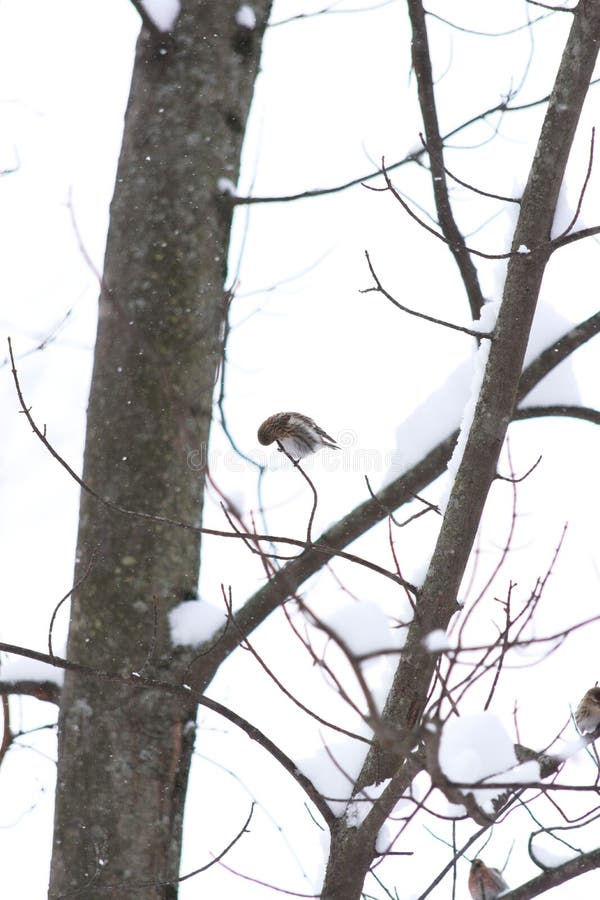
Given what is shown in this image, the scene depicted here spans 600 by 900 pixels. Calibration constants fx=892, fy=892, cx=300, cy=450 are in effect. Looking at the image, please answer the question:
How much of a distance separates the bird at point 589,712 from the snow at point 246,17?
2.34 metres

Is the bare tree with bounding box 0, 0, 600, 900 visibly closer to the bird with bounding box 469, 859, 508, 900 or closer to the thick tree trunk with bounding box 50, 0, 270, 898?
the thick tree trunk with bounding box 50, 0, 270, 898

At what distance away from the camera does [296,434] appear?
3941 millimetres

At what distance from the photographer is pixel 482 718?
1.55 metres

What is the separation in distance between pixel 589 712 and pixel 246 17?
242 centimetres

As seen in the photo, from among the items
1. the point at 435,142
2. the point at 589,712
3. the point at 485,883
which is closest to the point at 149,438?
the point at 435,142

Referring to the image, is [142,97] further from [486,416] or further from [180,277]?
[486,416]

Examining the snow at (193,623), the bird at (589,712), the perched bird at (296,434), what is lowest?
the bird at (589,712)

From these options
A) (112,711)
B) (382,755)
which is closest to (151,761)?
(112,711)

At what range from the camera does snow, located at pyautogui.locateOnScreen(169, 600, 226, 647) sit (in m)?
2.50

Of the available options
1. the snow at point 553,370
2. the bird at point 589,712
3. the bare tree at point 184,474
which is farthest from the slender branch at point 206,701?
the snow at point 553,370

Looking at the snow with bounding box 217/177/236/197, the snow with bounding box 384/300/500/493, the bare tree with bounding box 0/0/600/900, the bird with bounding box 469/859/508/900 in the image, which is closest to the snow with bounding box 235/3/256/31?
the bare tree with bounding box 0/0/600/900

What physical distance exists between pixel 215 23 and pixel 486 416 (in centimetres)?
177

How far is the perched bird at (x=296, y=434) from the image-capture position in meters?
3.94

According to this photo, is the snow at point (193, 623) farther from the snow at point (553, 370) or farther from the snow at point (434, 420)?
the snow at point (553, 370)
